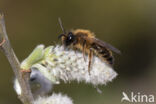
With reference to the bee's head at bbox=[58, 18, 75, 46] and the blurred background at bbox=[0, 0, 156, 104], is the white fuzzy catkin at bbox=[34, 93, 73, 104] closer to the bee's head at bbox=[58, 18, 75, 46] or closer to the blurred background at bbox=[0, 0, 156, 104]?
the bee's head at bbox=[58, 18, 75, 46]

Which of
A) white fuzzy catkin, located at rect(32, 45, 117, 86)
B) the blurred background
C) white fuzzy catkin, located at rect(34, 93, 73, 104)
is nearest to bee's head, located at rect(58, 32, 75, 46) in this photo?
white fuzzy catkin, located at rect(32, 45, 117, 86)

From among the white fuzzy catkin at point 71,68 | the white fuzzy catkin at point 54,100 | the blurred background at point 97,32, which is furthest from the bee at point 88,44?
the blurred background at point 97,32

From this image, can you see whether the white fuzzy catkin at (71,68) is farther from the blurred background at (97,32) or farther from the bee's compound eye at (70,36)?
the blurred background at (97,32)

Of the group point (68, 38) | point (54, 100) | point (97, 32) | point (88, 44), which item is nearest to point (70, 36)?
point (68, 38)

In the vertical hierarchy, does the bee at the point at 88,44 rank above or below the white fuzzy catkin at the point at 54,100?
above

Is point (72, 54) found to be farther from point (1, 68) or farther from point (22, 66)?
point (1, 68)

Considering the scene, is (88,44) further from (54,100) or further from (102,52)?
(54,100)

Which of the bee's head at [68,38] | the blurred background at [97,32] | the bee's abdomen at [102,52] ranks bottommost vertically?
the blurred background at [97,32]
